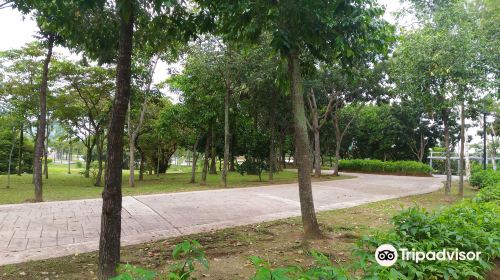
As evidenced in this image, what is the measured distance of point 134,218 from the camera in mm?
7598

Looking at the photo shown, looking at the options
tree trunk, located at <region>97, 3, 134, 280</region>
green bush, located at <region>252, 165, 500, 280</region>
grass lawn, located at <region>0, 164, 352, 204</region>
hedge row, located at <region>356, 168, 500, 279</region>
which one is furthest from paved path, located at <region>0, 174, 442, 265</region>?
hedge row, located at <region>356, 168, 500, 279</region>

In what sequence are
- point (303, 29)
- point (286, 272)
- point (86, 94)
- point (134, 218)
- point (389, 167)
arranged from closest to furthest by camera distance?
point (286, 272) < point (303, 29) < point (134, 218) < point (86, 94) < point (389, 167)

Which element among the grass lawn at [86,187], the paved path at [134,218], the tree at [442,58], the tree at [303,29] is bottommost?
the grass lawn at [86,187]

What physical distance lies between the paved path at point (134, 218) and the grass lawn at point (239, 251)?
48 centimetres

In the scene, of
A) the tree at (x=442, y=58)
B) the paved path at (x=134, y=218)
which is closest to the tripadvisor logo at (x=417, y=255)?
the paved path at (x=134, y=218)

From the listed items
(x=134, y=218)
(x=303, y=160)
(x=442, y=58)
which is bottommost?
(x=134, y=218)

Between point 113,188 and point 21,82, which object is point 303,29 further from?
point 21,82

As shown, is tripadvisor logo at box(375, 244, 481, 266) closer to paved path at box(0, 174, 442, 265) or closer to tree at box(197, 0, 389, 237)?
tree at box(197, 0, 389, 237)

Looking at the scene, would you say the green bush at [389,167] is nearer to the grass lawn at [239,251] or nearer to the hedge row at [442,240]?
the grass lawn at [239,251]

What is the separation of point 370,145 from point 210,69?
88.5ft

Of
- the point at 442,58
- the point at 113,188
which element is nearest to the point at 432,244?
the point at 113,188

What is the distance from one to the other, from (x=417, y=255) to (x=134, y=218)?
595cm

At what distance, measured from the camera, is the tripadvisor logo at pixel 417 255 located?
2954mm

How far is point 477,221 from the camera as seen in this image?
3.94 m
